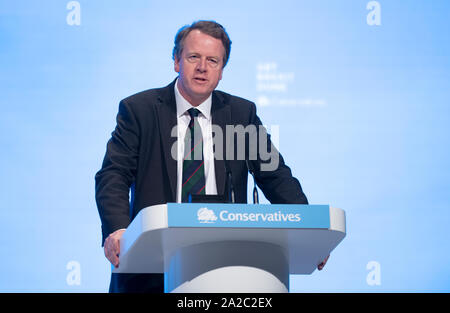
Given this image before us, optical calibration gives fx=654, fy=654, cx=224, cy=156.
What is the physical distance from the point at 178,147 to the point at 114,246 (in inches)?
27.4

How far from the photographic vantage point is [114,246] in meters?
2.00

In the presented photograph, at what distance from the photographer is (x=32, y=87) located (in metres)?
3.70

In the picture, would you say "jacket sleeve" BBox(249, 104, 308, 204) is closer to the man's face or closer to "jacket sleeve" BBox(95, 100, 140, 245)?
the man's face

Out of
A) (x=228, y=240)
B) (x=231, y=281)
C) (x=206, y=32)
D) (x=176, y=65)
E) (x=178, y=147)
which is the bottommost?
(x=231, y=281)

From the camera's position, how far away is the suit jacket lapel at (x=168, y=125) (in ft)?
8.20

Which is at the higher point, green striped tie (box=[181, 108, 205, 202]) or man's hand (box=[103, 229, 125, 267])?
green striped tie (box=[181, 108, 205, 202])

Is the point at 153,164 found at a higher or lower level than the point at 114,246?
higher

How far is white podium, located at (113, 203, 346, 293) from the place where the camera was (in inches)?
65.2

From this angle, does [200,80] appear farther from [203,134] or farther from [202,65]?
[203,134]

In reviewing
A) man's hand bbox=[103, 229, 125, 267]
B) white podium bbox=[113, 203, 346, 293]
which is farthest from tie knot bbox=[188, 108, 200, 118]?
white podium bbox=[113, 203, 346, 293]

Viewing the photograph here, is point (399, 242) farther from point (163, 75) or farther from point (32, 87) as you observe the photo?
point (32, 87)

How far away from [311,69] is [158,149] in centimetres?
157
